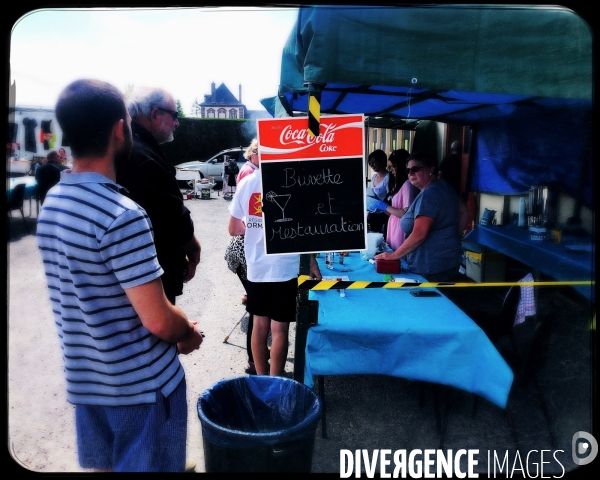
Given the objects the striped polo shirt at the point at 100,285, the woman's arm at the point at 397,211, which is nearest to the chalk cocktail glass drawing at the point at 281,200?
the striped polo shirt at the point at 100,285

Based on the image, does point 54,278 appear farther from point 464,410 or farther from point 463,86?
point 464,410

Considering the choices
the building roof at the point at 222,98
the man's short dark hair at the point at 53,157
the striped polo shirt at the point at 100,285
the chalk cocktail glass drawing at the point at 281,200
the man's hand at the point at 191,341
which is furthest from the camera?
the building roof at the point at 222,98

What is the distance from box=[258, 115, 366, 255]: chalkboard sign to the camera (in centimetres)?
245

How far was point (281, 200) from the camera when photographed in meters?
2.52

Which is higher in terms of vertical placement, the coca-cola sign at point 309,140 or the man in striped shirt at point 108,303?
the coca-cola sign at point 309,140

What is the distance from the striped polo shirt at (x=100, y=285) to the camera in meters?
1.53

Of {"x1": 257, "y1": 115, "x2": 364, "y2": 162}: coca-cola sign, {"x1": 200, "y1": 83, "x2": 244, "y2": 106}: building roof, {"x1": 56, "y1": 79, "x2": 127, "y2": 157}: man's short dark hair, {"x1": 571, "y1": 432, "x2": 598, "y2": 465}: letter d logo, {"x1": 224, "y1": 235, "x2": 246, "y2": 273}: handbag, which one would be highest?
{"x1": 200, "y1": 83, "x2": 244, "y2": 106}: building roof

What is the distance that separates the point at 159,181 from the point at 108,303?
78cm

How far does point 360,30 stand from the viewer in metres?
2.26

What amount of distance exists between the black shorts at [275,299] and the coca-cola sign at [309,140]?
1064mm

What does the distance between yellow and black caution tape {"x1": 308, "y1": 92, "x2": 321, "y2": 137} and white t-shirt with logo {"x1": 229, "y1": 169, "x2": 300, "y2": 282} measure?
873mm

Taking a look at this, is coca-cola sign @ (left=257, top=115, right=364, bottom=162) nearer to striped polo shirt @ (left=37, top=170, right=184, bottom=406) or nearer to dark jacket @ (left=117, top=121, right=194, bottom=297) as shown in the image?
dark jacket @ (left=117, top=121, right=194, bottom=297)

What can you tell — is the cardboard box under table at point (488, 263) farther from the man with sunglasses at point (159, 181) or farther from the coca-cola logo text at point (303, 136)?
the man with sunglasses at point (159, 181)

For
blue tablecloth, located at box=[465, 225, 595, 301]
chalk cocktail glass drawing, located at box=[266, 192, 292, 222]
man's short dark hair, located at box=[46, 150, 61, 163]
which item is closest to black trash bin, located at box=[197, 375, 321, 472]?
chalk cocktail glass drawing, located at box=[266, 192, 292, 222]
